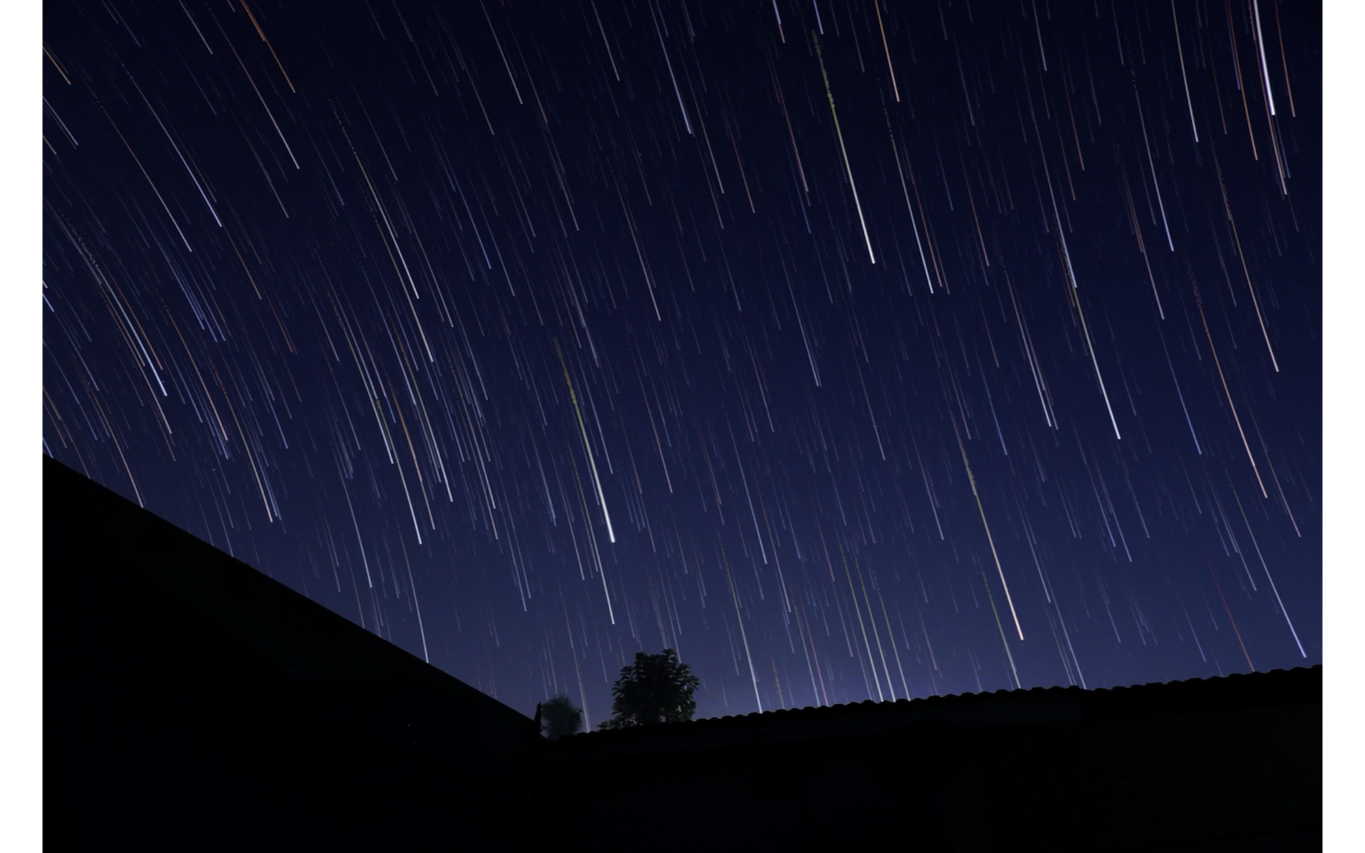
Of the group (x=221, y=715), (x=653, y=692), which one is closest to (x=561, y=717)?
(x=653, y=692)

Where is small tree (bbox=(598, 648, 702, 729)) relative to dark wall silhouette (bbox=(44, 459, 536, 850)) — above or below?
above

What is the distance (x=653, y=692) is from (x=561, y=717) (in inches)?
439

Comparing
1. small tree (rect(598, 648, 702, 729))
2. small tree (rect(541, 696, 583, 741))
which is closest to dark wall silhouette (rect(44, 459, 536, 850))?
small tree (rect(598, 648, 702, 729))

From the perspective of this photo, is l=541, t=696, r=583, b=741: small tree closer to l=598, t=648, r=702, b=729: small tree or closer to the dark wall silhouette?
l=598, t=648, r=702, b=729: small tree

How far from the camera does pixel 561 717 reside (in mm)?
37000

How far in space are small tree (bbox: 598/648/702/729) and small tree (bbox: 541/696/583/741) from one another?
7.46 meters

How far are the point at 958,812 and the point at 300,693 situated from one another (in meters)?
6.38

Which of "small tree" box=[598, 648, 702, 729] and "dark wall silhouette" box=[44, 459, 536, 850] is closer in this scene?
"dark wall silhouette" box=[44, 459, 536, 850]

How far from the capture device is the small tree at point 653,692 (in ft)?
91.9

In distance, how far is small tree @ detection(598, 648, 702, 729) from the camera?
91.9 ft

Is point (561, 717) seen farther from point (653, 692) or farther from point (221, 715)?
point (221, 715)

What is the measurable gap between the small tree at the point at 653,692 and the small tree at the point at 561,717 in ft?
24.5
